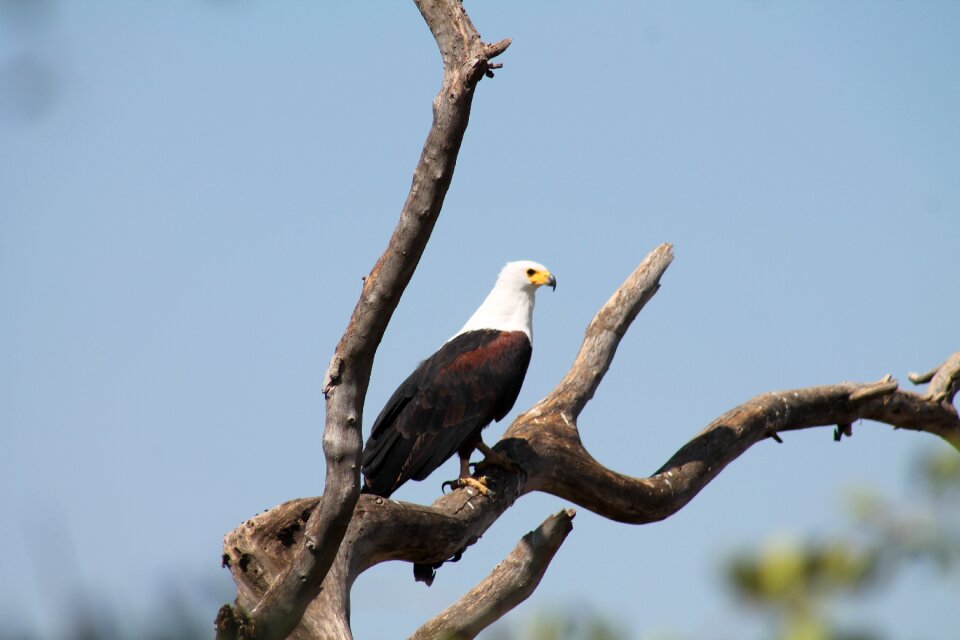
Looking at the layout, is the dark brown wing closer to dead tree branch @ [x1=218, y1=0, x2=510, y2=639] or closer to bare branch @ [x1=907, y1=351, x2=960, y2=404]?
dead tree branch @ [x1=218, y1=0, x2=510, y2=639]

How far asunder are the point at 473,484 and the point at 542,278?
1883 mm

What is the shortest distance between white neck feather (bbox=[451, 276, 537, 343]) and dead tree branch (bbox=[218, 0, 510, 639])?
3202 mm

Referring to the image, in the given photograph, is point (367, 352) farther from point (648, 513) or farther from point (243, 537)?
point (648, 513)

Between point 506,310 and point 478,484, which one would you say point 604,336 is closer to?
point 506,310

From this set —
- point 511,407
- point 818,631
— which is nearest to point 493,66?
point 818,631

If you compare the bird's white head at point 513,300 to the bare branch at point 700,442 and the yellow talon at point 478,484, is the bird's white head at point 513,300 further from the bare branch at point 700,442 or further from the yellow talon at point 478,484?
the yellow talon at point 478,484

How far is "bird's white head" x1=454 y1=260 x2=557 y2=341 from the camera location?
646 centimetres

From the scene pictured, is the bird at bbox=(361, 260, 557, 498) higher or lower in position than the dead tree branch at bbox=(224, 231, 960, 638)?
higher

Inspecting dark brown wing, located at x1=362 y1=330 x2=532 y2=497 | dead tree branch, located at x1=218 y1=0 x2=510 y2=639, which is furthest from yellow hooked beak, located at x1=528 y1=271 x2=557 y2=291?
dead tree branch, located at x1=218 y1=0 x2=510 y2=639

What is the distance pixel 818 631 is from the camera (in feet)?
3.63

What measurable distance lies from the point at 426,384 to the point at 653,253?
228 cm

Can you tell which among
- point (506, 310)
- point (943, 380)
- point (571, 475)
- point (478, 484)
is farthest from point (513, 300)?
point (943, 380)

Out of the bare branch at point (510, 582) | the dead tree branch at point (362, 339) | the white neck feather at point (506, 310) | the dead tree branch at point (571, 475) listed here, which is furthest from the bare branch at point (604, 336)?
the dead tree branch at point (362, 339)

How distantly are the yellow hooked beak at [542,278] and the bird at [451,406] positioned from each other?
13.5 inches
